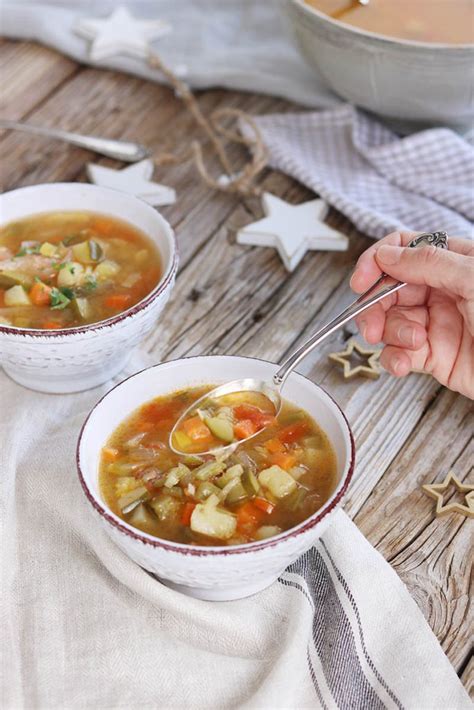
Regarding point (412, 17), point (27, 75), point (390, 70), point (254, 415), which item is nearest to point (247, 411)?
point (254, 415)

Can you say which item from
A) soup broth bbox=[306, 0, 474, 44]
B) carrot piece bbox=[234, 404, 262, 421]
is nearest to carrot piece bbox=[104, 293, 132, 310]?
carrot piece bbox=[234, 404, 262, 421]

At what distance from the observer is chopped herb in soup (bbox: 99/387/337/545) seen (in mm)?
1794

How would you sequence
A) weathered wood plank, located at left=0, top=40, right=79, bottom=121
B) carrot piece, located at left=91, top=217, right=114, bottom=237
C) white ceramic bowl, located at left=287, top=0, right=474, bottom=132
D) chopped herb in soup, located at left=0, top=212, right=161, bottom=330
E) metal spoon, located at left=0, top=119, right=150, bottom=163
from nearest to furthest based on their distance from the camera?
chopped herb in soup, located at left=0, top=212, right=161, bottom=330, carrot piece, located at left=91, top=217, right=114, bottom=237, white ceramic bowl, located at left=287, top=0, right=474, bottom=132, metal spoon, located at left=0, top=119, right=150, bottom=163, weathered wood plank, located at left=0, top=40, right=79, bottom=121

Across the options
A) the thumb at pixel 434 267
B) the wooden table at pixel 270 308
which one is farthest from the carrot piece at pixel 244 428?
the thumb at pixel 434 267

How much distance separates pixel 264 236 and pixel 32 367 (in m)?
0.93

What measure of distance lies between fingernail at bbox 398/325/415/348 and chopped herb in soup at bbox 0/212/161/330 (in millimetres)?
632

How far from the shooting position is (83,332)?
85.7 inches

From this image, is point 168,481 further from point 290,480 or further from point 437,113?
point 437,113

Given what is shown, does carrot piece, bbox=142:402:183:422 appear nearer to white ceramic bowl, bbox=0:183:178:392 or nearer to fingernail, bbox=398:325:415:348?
white ceramic bowl, bbox=0:183:178:392

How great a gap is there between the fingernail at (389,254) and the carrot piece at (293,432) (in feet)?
1.30

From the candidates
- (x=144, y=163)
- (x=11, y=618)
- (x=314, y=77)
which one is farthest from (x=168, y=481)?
(x=314, y=77)

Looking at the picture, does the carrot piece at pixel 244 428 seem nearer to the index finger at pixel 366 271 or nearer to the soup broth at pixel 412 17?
the index finger at pixel 366 271

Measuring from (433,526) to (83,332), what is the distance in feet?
2.93

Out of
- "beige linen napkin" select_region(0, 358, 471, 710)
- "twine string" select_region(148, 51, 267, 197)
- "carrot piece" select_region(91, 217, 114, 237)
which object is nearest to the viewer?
"beige linen napkin" select_region(0, 358, 471, 710)
